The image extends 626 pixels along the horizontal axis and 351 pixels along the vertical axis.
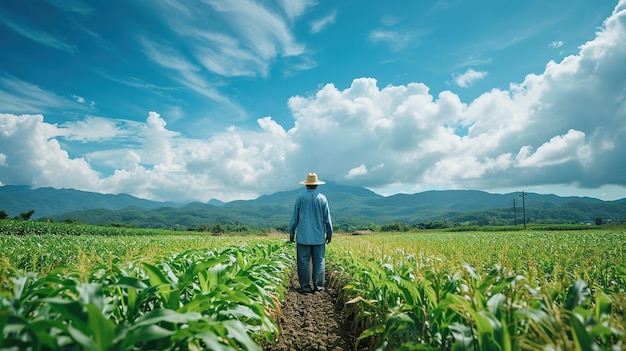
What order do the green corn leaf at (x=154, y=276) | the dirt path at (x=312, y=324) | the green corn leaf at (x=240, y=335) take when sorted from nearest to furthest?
the green corn leaf at (x=240, y=335) < the green corn leaf at (x=154, y=276) < the dirt path at (x=312, y=324)

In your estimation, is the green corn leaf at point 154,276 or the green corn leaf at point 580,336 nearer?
the green corn leaf at point 580,336

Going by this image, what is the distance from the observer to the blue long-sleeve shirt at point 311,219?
25.6 ft

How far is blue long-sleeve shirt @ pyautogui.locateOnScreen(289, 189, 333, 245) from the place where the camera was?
25.6ft

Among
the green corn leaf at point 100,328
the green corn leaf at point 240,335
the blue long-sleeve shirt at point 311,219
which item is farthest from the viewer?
the blue long-sleeve shirt at point 311,219

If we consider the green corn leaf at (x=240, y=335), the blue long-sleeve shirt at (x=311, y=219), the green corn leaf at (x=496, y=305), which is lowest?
the green corn leaf at (x=240, y=335)

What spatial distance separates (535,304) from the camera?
241 centimetres

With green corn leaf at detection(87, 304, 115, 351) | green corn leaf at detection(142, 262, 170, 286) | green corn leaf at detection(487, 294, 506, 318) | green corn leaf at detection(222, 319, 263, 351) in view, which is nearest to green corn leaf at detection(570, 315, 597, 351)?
green corn leaf at detection(487, 294, 506, 318)

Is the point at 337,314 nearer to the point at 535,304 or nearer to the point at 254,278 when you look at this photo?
the point at 254,278

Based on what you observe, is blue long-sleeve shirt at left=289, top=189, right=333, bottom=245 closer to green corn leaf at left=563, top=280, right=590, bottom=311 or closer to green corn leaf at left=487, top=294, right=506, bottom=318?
green corn leaf at left=487, top=294, right=506, bottom=318

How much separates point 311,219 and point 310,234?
0.37m

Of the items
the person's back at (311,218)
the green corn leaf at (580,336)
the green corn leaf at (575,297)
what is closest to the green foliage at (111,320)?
the green corn leaf at (580,336)

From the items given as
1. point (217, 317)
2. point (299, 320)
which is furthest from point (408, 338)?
point (299, 320)

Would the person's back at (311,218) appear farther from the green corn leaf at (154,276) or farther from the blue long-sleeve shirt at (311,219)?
the green corn leaf at (154,276)

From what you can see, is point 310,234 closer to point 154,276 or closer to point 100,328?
point 154,276
